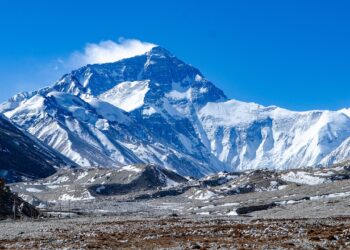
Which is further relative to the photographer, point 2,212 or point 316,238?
point 2,212

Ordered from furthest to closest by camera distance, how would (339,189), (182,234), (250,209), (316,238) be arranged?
(339,189)
(250,209)
(182,234)
(316,238)

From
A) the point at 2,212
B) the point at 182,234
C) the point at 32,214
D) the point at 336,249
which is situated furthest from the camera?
the point at 32,214

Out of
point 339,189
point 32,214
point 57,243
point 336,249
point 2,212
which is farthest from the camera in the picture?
point 339,189

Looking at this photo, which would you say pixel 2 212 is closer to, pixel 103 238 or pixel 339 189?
pixel 103 238

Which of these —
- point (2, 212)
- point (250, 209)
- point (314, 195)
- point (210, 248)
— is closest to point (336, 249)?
point (210, 248)

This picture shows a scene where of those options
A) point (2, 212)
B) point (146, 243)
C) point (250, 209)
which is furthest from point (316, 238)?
point (250, 209)

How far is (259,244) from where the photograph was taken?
41.1 m

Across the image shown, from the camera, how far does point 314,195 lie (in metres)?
194

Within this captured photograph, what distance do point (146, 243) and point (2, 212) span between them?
273 feet

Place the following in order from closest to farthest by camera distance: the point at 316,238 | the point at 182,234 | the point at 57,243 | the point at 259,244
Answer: the point at 259,244
the point at 316,238
the point at 57,243
the point at 182,234

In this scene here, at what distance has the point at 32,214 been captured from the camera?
140 m

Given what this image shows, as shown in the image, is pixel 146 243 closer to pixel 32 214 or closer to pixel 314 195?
pixel 32 214

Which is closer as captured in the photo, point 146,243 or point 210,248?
point 210,248

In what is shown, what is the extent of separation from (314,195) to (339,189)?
8084 mm
